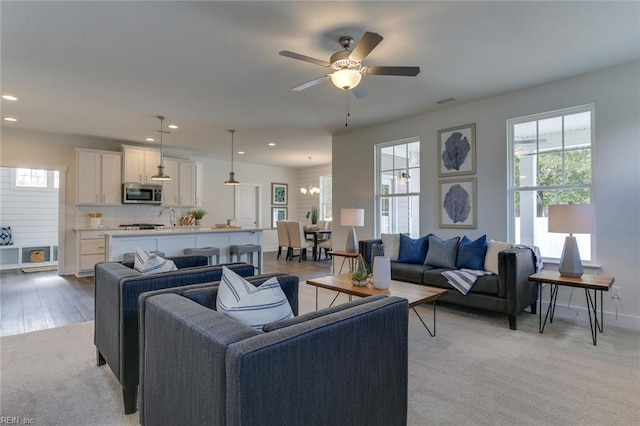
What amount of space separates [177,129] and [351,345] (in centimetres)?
572

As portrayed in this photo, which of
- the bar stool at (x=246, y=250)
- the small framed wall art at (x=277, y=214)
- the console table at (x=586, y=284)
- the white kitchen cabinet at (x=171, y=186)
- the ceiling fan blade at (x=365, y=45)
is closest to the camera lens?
the ceiling fan blade at (x=365, y=45)

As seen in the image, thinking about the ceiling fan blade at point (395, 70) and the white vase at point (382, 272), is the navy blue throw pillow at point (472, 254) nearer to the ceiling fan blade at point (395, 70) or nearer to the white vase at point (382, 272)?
the white vase at point (382, 272)

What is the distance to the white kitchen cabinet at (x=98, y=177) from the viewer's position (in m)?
6.17

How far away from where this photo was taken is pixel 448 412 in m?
1.95

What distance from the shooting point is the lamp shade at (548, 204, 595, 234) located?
121 inches

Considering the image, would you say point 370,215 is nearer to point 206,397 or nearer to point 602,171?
point 602,171

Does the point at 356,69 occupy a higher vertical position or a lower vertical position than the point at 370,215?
higher

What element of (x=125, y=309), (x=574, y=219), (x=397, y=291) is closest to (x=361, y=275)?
(x=397, y=291)

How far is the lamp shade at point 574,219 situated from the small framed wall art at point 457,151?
56.1 inches

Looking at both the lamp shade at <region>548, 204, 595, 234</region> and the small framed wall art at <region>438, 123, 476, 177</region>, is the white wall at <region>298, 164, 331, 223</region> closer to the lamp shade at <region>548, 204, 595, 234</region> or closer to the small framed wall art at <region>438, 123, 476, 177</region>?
the small framed wall art at <region>438, 123, 476, 177</region>

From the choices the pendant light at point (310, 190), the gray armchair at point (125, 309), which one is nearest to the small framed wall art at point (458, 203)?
the gray armchair at point (125, 309)

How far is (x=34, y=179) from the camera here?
7.30 meters

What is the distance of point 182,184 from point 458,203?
588 centimetres

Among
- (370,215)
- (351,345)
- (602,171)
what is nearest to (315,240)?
(370,215)
